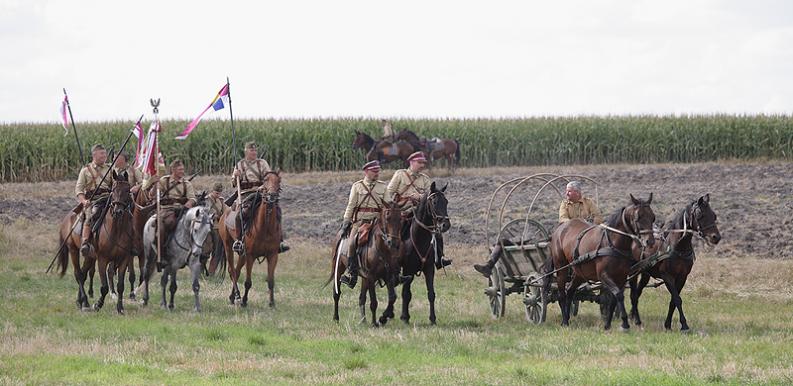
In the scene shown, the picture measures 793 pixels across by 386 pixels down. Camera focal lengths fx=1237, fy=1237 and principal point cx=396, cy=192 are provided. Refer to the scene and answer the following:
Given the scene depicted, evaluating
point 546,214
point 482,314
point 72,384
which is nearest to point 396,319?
point 482,314

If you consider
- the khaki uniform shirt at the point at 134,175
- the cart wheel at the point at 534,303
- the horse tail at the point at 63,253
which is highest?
the khaki uniform shirt at the point at 134,175

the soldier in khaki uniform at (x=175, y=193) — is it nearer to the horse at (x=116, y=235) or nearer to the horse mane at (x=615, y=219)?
the horse at (x=116, y=235)

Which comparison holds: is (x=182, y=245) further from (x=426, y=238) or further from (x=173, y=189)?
(x=426, y=238)

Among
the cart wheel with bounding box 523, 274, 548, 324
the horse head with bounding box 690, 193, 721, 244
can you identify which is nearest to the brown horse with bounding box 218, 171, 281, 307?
the cart wheel with bounding box 523, 274, 548, 324

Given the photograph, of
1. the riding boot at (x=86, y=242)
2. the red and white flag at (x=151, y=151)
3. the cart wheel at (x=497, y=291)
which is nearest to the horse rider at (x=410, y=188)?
the cart wheel at (x=497, y=291)

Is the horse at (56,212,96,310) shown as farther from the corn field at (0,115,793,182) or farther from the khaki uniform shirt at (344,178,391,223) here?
the corn field at (0,115,793,182)

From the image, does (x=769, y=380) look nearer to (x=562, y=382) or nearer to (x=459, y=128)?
(x=562, y=382)

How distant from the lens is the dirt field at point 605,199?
27562 millimetres

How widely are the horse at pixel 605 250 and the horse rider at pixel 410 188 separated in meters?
1.68

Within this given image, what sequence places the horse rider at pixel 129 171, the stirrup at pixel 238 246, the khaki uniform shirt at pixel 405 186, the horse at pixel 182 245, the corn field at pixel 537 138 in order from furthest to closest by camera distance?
the corn field at pixel 537 138
the horse rider at pixel 129 171
the stirrup at pixel 238 246
the horse at pixel 182 245
the khaki uniform shirt at pixel 405 186

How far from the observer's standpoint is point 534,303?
17.9m

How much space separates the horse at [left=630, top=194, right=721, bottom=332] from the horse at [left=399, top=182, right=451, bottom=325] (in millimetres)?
2640

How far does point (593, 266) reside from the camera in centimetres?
1678

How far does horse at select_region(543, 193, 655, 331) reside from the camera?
16.1m
